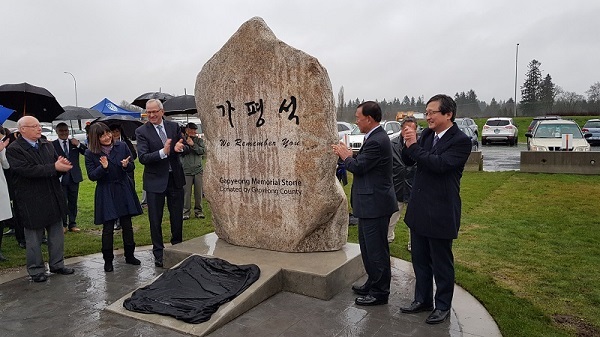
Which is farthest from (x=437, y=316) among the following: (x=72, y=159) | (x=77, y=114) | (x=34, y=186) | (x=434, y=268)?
(x=77, y=114)

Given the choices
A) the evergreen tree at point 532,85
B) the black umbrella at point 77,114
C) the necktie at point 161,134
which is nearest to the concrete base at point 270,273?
the necktie at point 161,134

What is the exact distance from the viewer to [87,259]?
639 centimetres

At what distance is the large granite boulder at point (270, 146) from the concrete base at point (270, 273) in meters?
0.23

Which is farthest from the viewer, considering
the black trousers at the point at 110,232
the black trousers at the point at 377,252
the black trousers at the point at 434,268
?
the black trousers at the point at 110,232

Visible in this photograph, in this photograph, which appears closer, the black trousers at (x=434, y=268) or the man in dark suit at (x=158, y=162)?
the black trousers at (x=434, y=268)

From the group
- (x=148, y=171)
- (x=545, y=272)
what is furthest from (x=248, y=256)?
(x=545, y=272)

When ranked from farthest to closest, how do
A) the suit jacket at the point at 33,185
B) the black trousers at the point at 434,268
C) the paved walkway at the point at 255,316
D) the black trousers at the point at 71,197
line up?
the black trousers at the point at 71,197
the suit jacket at the point at 33,185
the black trousers at the point at 434,268
the paved walkway at the point at 255,316

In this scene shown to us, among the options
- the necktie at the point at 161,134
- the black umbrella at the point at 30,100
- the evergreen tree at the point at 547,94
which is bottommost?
the necktie at the point at 161,134

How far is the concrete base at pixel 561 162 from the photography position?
13.2 metres

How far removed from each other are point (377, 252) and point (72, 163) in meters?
5.91

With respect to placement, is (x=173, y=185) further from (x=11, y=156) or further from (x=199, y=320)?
(x=199, y=320)

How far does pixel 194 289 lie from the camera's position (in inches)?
183

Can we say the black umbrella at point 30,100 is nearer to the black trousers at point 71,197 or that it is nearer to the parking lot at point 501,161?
the black trousers at point 71,197

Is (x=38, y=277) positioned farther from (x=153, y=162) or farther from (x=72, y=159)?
(x=72, y=159)
